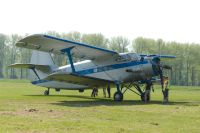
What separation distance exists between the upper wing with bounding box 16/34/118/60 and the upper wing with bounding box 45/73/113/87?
159cm

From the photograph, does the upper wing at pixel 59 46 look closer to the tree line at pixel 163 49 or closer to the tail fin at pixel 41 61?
the tail fin at pixel 41 61

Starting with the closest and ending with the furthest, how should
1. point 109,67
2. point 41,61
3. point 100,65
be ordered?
1. point 109,67
2. point 100,65
3. point 41,61

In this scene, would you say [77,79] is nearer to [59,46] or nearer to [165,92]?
[59,46]

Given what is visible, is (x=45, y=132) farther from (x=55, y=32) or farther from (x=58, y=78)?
(x=55, y=32)

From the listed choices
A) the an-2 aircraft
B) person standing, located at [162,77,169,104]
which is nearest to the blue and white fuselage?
the an-2 aircraft

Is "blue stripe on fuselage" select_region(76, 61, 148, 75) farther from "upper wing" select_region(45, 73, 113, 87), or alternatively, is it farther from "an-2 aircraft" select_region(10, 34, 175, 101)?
"upper wing" select_region(45, 73, 113, 87)

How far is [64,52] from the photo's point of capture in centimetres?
2273

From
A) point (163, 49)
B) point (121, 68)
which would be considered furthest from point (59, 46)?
point (163, 49)

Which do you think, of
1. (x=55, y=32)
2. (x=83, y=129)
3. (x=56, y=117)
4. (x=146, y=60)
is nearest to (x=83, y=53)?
(x=146, y=60)

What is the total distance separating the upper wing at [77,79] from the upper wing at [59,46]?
1589 millimetres

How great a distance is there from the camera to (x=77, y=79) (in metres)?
22.6

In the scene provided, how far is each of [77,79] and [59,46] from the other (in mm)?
2335

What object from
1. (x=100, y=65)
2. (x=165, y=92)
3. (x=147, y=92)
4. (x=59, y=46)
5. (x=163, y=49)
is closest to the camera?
(x=165, y=92)

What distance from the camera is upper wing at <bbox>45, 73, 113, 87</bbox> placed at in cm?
2130
